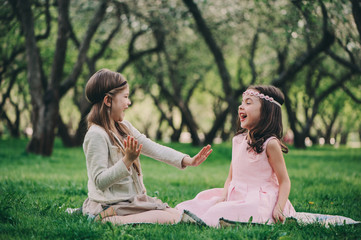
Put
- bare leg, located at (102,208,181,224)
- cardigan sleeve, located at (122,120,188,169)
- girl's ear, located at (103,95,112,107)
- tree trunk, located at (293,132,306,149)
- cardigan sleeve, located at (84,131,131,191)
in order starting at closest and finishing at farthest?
cardigan sleeve, located at (84,131,131,191) → bare leg, located at (102,208,181,224) → girl's ear, located at (103,95,112,107) → cardigan sleeve, located at (122,120,188,169) → tree trunk, located at (293,132,306,149)

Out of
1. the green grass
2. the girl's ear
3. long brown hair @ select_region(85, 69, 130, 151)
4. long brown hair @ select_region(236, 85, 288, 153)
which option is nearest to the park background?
the green grass

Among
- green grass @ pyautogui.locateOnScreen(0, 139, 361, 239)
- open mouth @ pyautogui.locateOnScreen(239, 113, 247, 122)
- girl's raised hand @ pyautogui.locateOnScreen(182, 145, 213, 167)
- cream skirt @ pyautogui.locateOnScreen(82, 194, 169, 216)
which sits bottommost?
green grass @ pyautogui.locateOnScreen(0, 139, 361, 239)

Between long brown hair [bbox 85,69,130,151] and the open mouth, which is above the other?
long brown hair [bbox 85,69,130,151]

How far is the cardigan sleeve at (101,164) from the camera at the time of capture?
11.6 feet

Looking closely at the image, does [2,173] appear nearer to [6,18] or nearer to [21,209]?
[21,209]

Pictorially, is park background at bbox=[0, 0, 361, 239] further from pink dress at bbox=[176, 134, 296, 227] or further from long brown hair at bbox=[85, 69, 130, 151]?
long brown hair at bbox=[85, 69, 130, 151]

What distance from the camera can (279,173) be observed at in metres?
3.96

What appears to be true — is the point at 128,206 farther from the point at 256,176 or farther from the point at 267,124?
the point at 267,124

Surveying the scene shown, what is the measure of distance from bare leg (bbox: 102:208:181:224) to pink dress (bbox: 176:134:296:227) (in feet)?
0.69

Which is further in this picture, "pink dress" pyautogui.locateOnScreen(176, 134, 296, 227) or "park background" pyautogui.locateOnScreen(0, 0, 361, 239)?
"park background" pyautogui.locateOnScreen(0, 0, 361, 239)

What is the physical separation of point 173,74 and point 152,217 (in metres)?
14.1

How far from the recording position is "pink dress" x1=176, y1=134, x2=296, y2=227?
3801 mm

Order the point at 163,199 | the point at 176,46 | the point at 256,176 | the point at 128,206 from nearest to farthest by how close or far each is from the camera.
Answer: the point at 128,206 < the point at 256,176 < the point at 163,199 < the point at 176,46

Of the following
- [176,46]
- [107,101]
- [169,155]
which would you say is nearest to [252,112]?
[169,155]
